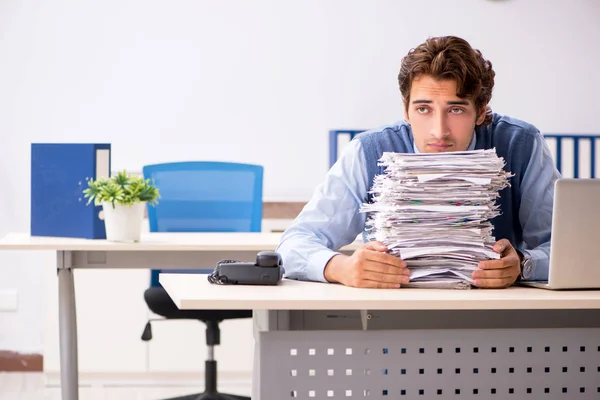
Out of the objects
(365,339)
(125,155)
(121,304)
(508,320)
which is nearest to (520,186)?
(508,320)

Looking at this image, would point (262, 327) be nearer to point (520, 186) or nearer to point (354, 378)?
point (354, 378)

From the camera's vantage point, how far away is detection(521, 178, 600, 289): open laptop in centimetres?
152

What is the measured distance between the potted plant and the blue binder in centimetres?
8

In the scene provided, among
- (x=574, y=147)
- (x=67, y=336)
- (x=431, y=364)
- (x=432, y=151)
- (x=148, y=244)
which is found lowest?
(x=67, y=336)

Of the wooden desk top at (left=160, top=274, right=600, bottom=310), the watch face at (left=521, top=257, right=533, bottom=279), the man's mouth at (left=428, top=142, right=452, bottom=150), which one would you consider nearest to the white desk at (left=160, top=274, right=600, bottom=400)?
the wooden desk top at (left=160, top=274, right=600, bottom=310)

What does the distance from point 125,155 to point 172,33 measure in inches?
26.3

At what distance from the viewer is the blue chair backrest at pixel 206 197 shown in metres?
3.42

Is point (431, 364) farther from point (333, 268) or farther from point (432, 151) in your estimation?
point (432, 151)

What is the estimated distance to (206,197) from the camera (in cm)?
345

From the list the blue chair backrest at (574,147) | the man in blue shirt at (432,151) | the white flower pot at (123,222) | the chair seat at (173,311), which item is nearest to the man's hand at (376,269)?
the man in blue shirt at (432,151)

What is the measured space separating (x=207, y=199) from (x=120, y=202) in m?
0.63

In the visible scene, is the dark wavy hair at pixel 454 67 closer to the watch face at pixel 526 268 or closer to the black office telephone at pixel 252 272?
the watch face at pixel 526 268

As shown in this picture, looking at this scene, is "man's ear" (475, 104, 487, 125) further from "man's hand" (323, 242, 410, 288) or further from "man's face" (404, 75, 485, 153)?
"man's hand" (323, 242, 410, 288)

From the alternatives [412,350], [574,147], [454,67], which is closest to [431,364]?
[412,350]
